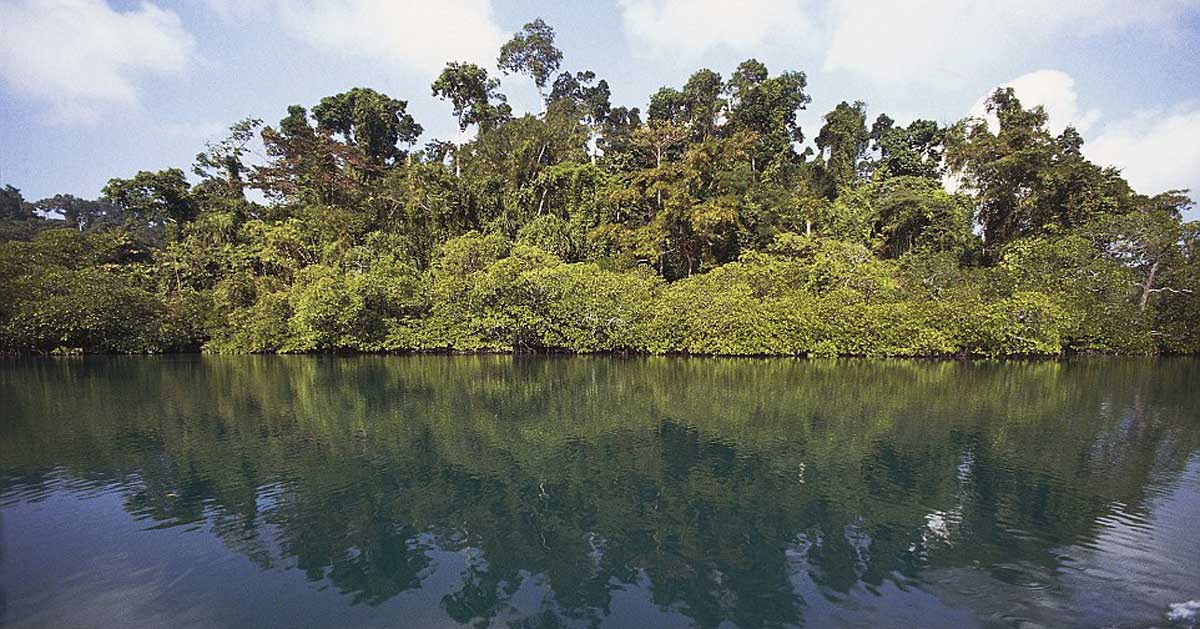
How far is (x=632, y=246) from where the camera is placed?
32.4 m

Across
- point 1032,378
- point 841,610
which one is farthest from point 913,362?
point 841,610

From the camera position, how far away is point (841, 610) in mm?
5035

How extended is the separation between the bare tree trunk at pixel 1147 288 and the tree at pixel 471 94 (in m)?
35.2

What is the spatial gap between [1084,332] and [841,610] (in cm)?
2874

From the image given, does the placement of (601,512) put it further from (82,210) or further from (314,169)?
(82,210)

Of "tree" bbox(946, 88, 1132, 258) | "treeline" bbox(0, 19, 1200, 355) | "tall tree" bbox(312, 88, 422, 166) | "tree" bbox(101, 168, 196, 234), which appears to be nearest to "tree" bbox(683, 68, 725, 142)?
"treeline" bbox(0, 19, 1200, 355)

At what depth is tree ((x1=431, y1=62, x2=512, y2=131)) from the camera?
38969mm

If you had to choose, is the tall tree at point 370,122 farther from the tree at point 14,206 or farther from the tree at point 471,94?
the tree at point 14,206

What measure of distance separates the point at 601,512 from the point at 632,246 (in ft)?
85.0

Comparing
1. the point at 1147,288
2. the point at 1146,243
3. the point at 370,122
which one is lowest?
the point at 1147,288

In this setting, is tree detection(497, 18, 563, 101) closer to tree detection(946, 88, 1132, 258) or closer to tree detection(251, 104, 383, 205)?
tree detection(251, 104, 383, 205)

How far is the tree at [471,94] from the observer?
128 feet

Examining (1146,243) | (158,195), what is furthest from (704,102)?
(158,195)

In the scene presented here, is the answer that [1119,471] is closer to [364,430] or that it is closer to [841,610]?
[841,610]
